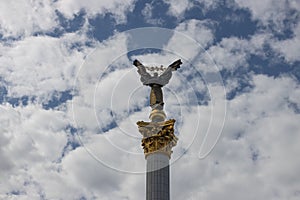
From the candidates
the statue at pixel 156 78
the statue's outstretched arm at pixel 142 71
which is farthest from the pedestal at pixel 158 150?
the statue's outstretched arm at pixel 142 71

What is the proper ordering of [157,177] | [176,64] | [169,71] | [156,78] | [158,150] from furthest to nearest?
[176,64]
[169,71]
[156,78]
[158,150]
[157,177]

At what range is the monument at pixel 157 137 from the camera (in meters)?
54.0

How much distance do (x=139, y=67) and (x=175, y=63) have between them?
13.6 feet

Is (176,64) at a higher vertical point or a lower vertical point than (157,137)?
higher

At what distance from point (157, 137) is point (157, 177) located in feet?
14.8

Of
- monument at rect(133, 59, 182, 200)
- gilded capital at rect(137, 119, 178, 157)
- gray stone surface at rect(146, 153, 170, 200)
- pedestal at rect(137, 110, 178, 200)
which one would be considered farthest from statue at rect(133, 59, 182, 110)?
gray stone surface at rect(146, 153, 170, 200)

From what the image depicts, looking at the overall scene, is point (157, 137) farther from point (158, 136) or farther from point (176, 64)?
point (176, 64)

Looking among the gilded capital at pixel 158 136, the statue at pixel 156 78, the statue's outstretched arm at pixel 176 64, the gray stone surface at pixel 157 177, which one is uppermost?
the statue's outstretched arm at pixel 176 64

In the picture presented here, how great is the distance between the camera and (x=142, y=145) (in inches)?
2263

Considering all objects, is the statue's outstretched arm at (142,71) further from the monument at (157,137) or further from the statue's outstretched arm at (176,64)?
the statue's outstretched arm at (176,64)

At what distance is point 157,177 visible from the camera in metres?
54.3

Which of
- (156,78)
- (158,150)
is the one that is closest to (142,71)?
(156,78)

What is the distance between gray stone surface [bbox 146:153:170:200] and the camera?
53469 mm

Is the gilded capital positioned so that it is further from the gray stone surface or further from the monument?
the gray stone surface
